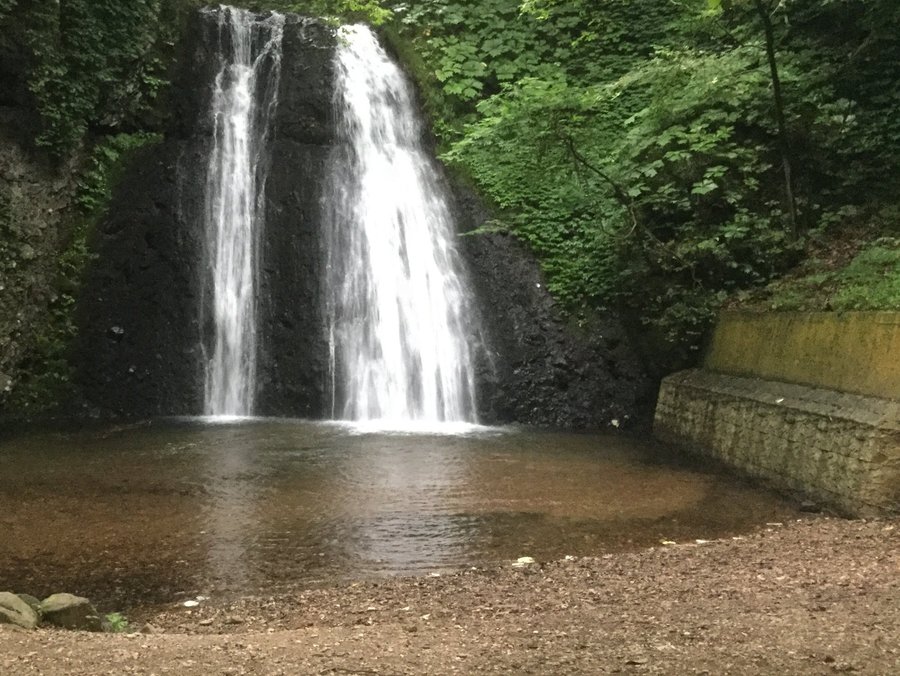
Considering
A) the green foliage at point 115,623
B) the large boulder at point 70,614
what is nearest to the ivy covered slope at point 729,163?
the green foliage at point 115,623

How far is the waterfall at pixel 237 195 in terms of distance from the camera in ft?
36.4

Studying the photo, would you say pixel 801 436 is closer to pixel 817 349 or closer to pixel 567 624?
Result: pixel 817 349

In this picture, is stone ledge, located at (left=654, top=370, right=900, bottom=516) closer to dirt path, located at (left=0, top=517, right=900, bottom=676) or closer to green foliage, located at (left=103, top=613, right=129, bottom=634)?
dirt path, located at (left=0, top=517, right=900, bottom=676)

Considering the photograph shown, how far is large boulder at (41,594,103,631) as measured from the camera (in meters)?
3.35

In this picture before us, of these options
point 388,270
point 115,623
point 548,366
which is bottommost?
point 115,623

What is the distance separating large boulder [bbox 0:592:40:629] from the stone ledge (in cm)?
522

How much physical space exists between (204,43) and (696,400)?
34.4ft

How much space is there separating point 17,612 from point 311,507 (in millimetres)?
2799

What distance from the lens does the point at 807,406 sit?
644 cm

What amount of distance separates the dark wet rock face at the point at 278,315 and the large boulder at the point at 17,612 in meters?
7.36

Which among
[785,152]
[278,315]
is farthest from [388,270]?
[785,152]

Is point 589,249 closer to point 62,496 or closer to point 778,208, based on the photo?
point 778,208

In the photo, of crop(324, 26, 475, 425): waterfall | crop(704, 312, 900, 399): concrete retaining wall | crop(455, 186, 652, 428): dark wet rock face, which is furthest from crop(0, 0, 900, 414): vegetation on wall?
crop(324, 26, 475, 425): waterfall

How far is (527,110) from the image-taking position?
8.93 metres
